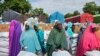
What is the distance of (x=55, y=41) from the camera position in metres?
10.3

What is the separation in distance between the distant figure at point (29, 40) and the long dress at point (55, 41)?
1.19 feet

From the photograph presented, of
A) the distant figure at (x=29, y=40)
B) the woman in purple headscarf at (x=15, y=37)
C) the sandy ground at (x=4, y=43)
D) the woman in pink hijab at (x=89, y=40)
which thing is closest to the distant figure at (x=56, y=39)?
the distant figure at (x=29, y=40)

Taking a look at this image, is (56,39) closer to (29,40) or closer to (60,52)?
(29,40)

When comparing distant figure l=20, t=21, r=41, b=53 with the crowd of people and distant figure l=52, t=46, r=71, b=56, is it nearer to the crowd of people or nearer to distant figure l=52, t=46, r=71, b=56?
the crowd of people

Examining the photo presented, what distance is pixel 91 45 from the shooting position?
10430mm

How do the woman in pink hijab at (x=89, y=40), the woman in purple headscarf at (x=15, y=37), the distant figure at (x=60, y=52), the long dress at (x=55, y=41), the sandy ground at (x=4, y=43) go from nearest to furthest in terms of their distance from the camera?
1. the distant figure at (x=60, y=52)
2. the long dress at (x=55, y=41)
3. the woman in pink hijab at (x=89, y=40)
4. the woman in purple headscarf at (x=15, y=37)
5. the sandy ground at (x=4, y=43)

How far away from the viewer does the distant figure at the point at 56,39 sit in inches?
401

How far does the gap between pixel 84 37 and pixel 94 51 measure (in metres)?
0.99

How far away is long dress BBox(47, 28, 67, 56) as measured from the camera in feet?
33.4

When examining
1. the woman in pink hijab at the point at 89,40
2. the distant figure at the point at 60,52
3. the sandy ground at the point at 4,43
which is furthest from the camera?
the sandy ground at the point at 4,43

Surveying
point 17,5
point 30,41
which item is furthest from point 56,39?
point 17,5

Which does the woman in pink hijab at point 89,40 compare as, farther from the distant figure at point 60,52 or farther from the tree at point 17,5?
the tree at point 17,5

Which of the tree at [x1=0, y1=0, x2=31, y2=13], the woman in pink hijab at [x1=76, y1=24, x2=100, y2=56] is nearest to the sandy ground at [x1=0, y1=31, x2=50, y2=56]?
the woman in pink hijab at [x1=76, y1=24, x2=100, y2=56]

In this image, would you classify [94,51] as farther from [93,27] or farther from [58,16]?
[58,16]
